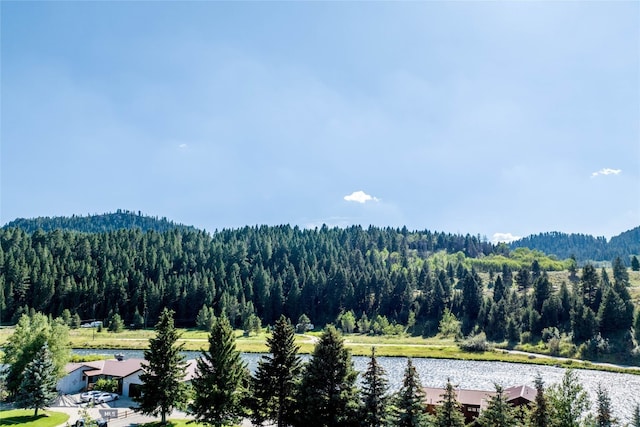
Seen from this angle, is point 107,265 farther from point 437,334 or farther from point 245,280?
point 437,334

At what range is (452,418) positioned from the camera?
30172mm

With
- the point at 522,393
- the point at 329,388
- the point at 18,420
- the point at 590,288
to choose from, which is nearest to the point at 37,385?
the point at 18,420

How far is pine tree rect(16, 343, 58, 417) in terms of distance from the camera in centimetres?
4484

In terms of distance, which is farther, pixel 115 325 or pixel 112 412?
pixel 115 325

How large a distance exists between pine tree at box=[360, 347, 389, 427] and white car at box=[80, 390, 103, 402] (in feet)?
114

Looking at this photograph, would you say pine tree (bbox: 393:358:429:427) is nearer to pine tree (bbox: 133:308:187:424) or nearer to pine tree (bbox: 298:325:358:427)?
pine tree (bbox: 298:325:358:427)

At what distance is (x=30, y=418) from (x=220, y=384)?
69.5 ft

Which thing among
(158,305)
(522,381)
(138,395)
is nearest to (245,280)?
(158,305)

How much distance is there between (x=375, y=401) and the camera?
32281 millimetres

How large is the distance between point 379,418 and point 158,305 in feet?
431

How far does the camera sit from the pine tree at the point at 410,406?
30578 mm

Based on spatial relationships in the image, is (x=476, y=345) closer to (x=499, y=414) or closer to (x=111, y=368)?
(x=111, y=368)

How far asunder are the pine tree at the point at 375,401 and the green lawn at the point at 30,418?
3113 centimetres

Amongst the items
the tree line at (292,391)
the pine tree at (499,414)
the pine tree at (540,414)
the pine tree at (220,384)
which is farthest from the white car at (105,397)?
the pine tree at (540,414)
